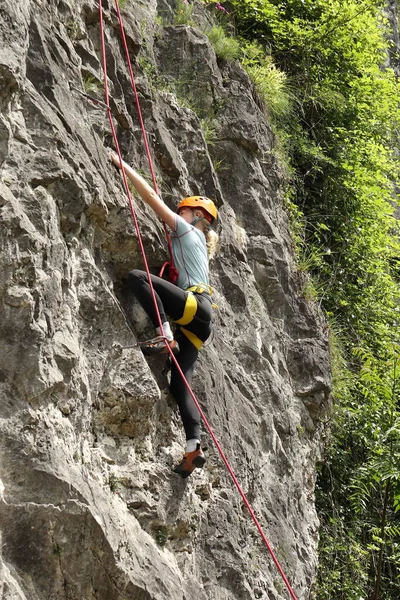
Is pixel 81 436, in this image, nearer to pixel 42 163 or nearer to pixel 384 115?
pixel 42 163

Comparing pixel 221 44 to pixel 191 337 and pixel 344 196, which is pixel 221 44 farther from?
pixel 191 337

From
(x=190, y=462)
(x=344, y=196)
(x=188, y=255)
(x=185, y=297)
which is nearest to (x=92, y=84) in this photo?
(x=188, y=255)

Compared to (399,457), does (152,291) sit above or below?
above

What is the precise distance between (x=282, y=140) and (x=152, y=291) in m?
5.21

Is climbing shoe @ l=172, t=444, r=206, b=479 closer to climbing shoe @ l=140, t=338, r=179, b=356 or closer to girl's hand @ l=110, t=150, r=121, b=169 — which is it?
climbing shoe @ l=140, t=338, r=179, b=356

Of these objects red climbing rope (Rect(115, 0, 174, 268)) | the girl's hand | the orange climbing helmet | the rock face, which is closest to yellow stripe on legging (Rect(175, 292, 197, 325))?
the rock face

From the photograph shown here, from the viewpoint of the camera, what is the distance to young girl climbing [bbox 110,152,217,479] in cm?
531

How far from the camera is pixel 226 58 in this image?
29.5 feet

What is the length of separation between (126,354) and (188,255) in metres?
1.03

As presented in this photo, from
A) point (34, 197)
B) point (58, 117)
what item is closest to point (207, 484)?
point (34, 197)

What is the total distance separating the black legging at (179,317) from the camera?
532cm

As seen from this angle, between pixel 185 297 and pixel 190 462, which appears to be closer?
pixel 190 462

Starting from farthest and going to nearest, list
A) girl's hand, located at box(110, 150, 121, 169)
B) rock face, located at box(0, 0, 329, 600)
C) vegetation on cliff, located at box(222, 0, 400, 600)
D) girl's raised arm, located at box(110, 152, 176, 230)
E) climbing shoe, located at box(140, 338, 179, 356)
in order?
vegetation on cliff, located at box(222, 0, 400, 600)
girl's hand, located at box(110, 150, 121, 169)
girl's raised arm, located at box(110, 152, 176, 230)
climbing shoe, located at box(140, 338, 179, 356)
rock face, located at box(0, 0, 329, 600)

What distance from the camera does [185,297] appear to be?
549 centimetres
